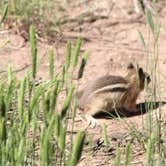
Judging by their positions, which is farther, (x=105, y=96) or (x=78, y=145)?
(x=105, y=96)

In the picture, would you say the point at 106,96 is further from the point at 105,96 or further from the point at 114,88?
the point at 114,88

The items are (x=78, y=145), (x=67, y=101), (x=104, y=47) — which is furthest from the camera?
(x=104, y=47)

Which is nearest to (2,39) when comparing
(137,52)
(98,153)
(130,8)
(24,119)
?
(137,52)

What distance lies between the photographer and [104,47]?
7.04 meters

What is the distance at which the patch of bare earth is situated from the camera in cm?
533

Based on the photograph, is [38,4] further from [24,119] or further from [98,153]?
[24,119]

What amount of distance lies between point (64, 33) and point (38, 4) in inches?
16.5

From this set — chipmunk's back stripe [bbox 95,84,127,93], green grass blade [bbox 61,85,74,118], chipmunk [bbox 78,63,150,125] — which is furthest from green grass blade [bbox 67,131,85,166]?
chipmunk's back stripe [bbox 95,84,127,93]

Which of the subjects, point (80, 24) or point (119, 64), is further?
point (80, 24)

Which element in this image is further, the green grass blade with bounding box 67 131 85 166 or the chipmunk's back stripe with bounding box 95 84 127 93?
the chipmunk's back stripe with bounding box 95 84 127 93

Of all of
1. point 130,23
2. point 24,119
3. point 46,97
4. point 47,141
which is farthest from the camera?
point 130,23

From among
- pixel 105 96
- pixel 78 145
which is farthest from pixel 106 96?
pixel 78 145

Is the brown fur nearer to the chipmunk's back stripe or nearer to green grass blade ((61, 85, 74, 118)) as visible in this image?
the chipmunk's back stripe

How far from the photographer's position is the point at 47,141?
2482mm
